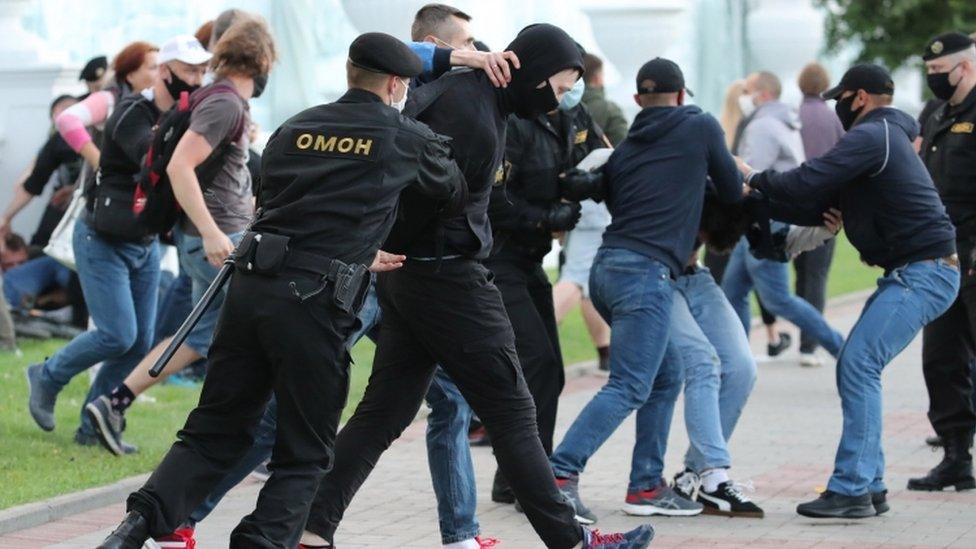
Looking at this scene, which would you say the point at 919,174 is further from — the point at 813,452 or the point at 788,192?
the point at 813,452

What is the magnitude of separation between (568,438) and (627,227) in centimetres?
88

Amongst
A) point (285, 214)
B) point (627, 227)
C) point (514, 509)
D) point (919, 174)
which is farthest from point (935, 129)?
point (285, 214)

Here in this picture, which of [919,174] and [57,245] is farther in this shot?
[57,245]

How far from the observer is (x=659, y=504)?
7832mm

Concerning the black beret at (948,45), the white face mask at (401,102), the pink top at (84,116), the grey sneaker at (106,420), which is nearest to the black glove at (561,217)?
the white face mask at (401,102)

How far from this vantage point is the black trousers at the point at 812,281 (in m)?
13.4

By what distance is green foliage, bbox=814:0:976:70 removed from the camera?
30.6 m

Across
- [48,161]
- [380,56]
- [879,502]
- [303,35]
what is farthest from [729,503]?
[303,35]

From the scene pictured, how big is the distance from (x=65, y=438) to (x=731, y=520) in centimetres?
328

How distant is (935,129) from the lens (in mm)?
A: 8906

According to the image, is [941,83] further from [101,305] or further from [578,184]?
[101,305]

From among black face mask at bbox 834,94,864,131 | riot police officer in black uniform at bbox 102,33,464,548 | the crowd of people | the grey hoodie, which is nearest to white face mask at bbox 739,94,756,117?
the grey hoodie

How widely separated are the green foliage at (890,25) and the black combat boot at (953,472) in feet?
74.2

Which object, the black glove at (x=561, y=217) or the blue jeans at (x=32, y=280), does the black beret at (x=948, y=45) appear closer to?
the black glove at (x=561, y=217)
